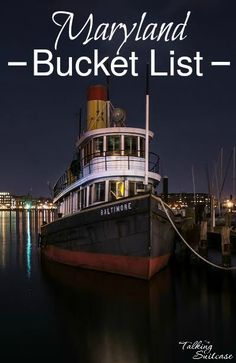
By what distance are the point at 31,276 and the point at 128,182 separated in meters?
7.81

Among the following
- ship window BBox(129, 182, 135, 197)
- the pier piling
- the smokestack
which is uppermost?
the smokestack

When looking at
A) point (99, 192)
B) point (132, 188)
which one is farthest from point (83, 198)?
point (132, 188)

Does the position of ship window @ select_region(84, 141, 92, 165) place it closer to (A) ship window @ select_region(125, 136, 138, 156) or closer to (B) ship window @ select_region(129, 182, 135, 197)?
(A) ship window @ select_region(125, 136, 138, 156)

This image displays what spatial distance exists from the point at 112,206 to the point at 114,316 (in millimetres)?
5106

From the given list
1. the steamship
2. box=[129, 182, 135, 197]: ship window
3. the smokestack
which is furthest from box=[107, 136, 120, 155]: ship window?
the smokestack

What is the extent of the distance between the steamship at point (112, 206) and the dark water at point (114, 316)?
98 centimetres

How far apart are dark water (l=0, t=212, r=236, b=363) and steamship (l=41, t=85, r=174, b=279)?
980 millimetres

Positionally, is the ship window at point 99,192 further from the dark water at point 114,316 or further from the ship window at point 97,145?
the dark water at point 114,316

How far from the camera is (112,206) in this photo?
684 inches

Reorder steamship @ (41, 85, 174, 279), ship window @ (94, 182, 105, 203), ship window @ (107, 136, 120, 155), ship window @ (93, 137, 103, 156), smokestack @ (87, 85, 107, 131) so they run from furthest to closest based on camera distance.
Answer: smokestack @ (87, 85, 107, 131) < ship window @ (93, 137, 103, 156) < ship window @ (107, 136, 120, 155) < ship window @ (94, 182, 105, 203) < steamship @ (41, 85, 174, 279)

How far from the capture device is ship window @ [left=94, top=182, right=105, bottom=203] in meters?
19.9

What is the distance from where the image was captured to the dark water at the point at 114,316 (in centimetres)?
1090

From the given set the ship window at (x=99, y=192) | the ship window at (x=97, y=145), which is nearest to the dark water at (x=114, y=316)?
the ship window at (x=99, y=192)

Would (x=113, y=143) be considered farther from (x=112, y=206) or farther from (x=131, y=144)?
(x=112, y=206)
